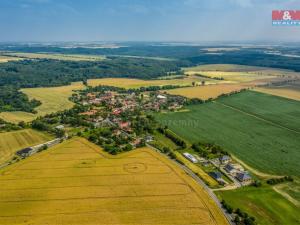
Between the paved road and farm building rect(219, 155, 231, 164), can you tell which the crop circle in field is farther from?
farm building rect(219, 155, 231, 164)

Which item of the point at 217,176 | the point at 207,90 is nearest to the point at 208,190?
the point at 217,176

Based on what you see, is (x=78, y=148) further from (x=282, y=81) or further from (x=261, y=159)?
(x=282, y=81)

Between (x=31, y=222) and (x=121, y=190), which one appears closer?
(x=31, y=222)

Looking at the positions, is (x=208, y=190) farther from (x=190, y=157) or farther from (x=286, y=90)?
(x=286, y=90)

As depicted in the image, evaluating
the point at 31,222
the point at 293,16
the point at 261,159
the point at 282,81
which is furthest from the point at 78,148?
the point at 282,81

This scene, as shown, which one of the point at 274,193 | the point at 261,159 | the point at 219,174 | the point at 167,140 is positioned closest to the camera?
the point at 274,193

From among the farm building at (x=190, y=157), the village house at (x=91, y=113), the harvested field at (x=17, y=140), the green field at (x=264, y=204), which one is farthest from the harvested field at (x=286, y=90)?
the harvested field at (x=17, y=140)

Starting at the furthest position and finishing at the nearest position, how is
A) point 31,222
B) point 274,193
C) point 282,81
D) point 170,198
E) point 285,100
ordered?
point 282,81, point 285,100, point 274,193, point 170,198, point 31,222
